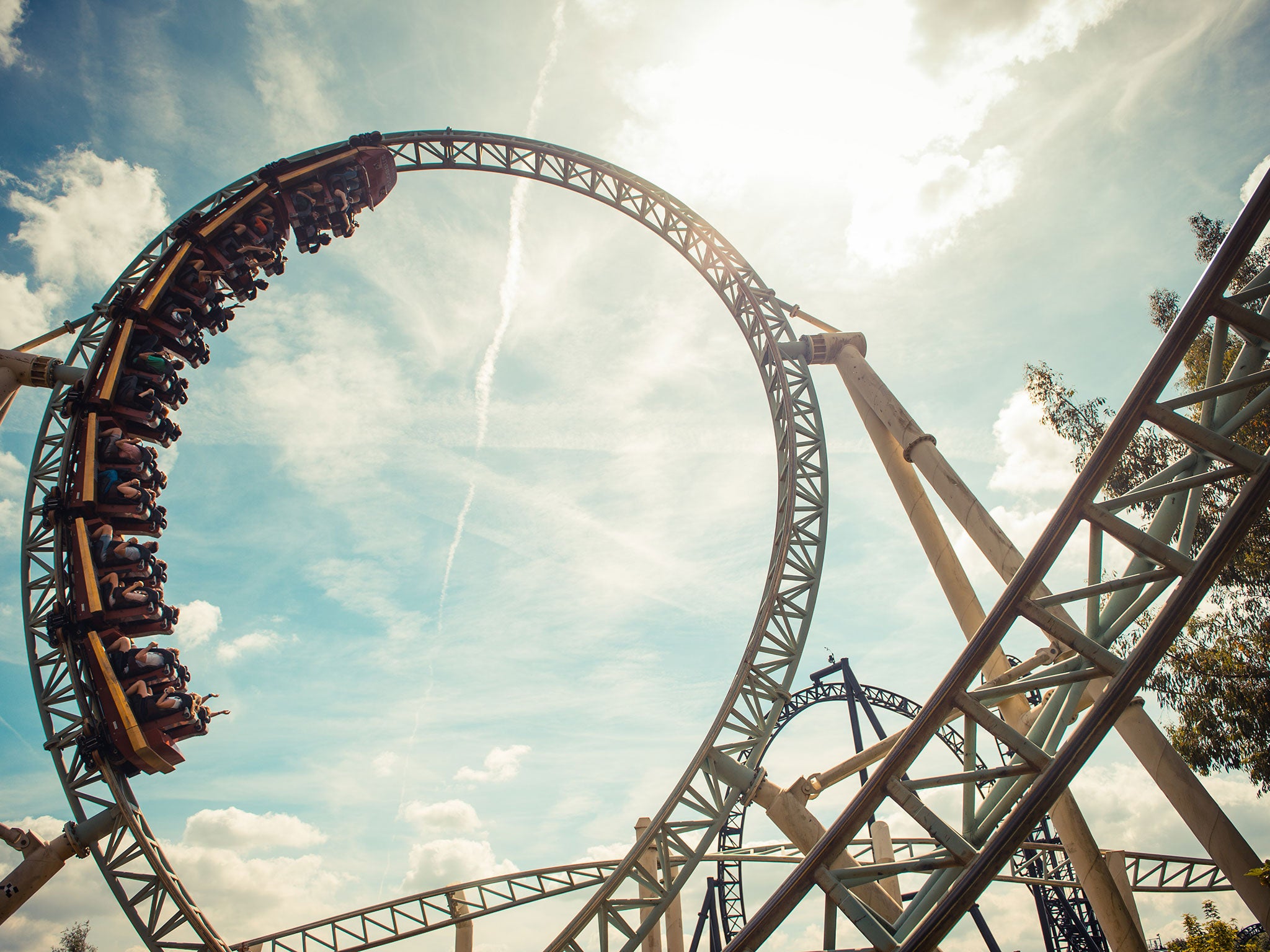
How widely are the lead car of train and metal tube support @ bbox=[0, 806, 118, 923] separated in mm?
681

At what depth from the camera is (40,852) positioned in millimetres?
8047

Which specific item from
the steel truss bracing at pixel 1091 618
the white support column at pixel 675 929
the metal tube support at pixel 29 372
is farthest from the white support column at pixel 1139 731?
the metal tube support at pixel 29 372

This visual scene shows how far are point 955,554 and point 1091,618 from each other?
13.8ft

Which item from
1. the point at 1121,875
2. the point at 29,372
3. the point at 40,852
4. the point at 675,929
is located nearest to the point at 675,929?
the point at 675,929

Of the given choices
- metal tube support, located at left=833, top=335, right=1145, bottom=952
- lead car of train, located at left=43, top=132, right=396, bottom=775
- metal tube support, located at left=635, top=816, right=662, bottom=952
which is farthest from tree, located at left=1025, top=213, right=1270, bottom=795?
lead car of train, located at left=43, top=132, right=396, bottom=775

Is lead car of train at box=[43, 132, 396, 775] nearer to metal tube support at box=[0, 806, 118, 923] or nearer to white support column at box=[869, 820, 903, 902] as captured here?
metal tube support at box=[0, 806, 118, 923]

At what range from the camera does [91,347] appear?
10461 mm

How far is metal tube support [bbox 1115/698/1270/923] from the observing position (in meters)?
5.52

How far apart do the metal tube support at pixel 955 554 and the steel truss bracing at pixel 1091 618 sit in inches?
99.3

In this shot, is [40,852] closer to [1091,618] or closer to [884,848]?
[1091,618]

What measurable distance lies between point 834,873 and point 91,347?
12.3 meters

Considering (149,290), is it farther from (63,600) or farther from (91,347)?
(63,600)

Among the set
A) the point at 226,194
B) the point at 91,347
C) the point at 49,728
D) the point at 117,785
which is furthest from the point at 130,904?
the point at 226,194

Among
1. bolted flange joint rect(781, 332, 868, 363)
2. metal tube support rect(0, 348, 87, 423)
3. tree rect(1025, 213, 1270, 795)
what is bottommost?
tree rect(1025, 213, 1270, 795)
